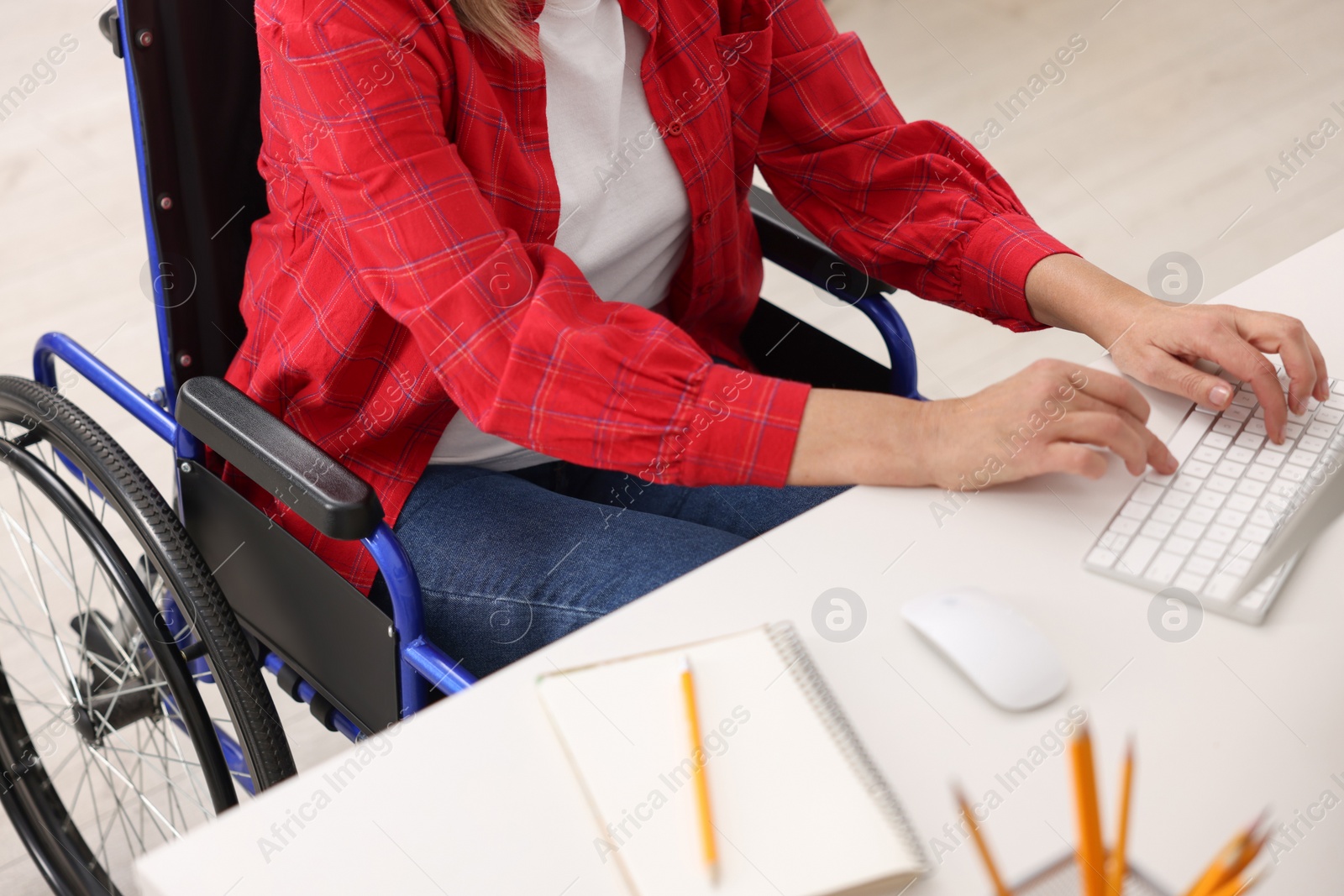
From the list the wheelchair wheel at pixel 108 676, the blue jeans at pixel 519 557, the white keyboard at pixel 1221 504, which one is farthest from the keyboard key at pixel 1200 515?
the wheelchair wheel at pixel 108 676

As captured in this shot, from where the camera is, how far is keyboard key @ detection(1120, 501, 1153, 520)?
80cm

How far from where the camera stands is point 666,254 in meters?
1.12

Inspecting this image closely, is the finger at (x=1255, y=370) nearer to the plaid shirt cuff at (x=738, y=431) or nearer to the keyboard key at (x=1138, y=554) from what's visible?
the keyboard key at (x=1138, y=554)

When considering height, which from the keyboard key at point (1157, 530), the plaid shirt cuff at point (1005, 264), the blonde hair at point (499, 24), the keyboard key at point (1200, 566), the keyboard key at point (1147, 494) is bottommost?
the keyboard key at point (1200, 566)

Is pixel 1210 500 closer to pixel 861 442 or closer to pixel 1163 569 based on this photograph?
pixel 1163 569

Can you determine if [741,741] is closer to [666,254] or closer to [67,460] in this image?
[666,254]

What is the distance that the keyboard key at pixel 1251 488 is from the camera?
0.81m

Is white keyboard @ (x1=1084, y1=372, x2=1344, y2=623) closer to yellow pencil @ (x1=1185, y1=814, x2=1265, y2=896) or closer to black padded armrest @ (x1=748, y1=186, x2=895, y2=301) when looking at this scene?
yellow pencil @ (x1=1185, y1=814, x2=1265, y2=896)

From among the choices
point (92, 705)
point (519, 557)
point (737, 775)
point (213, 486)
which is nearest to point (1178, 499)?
point (737, 775)

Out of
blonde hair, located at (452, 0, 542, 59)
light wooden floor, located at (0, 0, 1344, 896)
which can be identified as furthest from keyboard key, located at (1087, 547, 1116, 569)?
light wooden floor, located at (0, 0, 1344, 896)

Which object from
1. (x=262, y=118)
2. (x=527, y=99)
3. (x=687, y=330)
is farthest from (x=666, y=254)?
(x=262, y=118)

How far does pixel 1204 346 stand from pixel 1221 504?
0.15 meters

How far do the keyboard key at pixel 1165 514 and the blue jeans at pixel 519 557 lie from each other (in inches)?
13.4

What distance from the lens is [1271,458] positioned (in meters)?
0.84
